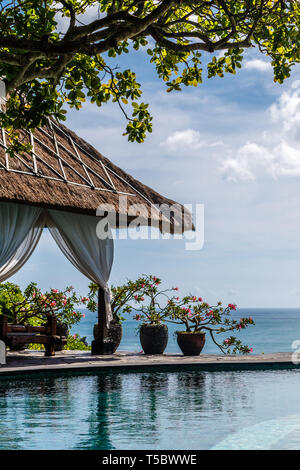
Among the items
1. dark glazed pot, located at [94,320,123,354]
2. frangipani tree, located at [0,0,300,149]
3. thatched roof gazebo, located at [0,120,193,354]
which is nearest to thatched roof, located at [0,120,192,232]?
thatched roof gazebo, located at [0,120,193,354]

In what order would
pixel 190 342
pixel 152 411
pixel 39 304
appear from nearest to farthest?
pixel 152 411
pixel 190 342
pixel 39 304

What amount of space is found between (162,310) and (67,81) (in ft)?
→ 20.5

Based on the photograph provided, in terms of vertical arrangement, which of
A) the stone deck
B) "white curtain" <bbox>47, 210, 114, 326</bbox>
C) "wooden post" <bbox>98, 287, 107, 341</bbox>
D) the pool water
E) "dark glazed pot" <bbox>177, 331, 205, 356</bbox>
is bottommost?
the pool water

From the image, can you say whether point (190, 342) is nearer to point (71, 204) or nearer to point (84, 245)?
point (84, 245)

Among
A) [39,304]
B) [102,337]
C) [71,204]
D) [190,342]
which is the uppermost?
[71,204]

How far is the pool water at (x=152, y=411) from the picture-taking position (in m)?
5.15

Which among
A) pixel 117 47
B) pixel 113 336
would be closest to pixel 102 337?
pixel 113 336

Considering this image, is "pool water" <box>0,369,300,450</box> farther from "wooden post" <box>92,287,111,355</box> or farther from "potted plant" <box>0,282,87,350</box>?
"potted plant" <box>0,282,87,350</box>

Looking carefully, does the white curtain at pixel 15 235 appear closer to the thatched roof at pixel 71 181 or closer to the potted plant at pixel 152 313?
the thatched roof at pixel 71 181

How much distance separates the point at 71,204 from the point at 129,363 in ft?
8.37

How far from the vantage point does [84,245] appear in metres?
10.4

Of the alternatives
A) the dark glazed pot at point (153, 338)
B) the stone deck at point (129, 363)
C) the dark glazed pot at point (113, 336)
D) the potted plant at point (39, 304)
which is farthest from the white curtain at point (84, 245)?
the potted plant at point (39, 304)

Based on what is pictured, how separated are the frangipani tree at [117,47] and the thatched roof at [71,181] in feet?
10.4

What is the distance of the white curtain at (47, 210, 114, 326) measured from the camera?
10250 millimetres
